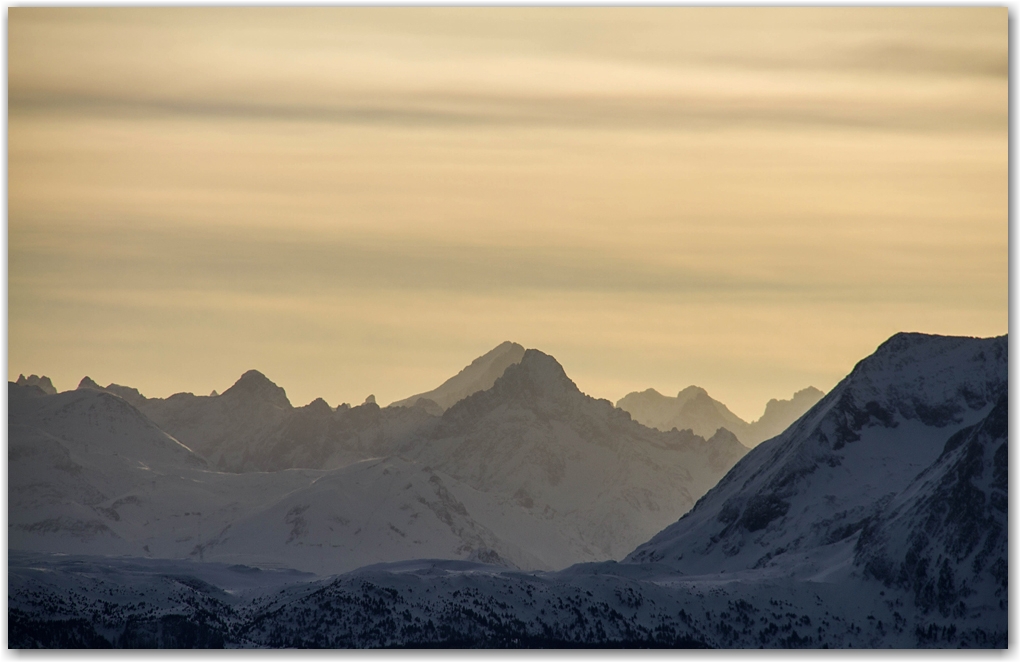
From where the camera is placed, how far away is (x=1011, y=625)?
170 meters

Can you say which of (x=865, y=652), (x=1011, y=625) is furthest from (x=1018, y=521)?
(x=865, y=652)

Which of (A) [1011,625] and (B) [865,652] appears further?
(B) [865,652]

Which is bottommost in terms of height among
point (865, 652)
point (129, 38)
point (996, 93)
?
point (865, 652)

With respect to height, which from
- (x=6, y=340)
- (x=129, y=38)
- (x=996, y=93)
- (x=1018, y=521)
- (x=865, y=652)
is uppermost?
(x=129, y=38)

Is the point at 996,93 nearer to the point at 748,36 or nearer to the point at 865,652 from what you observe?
the point at 748,36

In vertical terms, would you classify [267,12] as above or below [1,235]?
above

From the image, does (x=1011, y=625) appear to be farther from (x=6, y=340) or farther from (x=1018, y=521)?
(x=6, y=340)

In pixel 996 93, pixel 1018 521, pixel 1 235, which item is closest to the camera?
pixel 1 235

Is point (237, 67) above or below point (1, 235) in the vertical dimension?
above

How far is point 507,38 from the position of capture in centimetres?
16488

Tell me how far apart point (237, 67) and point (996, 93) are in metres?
70.6

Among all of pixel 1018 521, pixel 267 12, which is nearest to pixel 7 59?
pixel 267 12

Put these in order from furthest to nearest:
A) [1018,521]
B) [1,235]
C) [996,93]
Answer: [1018,521]
[996,93]
[1,235]

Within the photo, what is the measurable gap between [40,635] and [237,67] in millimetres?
67847
